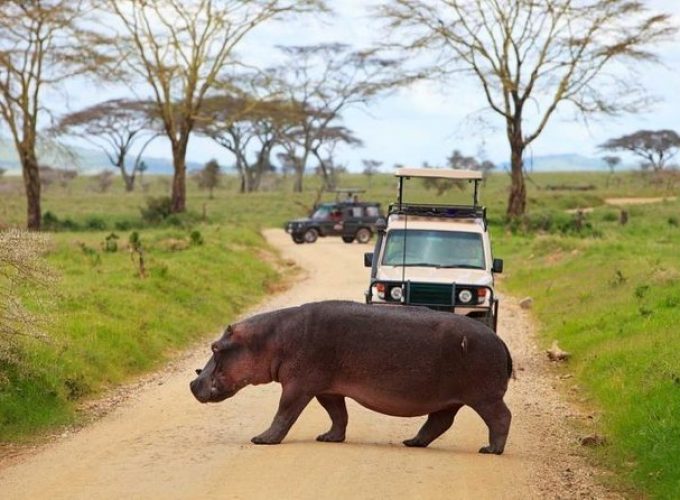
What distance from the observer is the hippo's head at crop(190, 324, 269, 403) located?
10.0m

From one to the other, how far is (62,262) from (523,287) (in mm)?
10147

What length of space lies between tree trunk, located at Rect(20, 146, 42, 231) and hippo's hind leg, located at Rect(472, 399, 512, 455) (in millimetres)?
35302

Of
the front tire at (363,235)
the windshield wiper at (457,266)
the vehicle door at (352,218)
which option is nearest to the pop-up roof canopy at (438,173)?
the windshield wiper at (457,266)

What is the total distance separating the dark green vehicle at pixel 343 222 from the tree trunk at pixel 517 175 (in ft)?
17.9

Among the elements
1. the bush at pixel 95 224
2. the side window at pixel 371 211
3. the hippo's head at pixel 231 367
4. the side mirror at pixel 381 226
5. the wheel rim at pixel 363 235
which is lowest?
the wheel rim at pixel 363 235

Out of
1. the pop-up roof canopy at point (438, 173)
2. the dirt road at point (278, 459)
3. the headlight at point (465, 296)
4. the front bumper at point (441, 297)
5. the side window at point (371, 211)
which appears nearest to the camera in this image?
the dirt road at point (278, 459)

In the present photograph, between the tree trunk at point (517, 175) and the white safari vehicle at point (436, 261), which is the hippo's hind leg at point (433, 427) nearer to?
the white safari vehicle at point (436, 261)

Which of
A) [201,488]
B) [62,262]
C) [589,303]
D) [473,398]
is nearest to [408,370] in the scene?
[473,398]

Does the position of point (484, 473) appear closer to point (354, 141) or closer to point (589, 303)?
point (589, 303)

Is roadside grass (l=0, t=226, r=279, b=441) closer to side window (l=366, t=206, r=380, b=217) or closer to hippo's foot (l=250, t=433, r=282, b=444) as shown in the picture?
hippo's foot (l=250, t=433, r=282, b=444)

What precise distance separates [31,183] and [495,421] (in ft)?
117

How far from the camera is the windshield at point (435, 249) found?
50.7ft

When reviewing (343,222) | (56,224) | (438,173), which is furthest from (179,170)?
(438,173)

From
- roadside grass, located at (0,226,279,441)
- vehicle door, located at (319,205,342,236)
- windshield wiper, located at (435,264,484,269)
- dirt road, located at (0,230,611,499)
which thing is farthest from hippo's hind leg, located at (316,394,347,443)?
vehicle door, located at (319,205,342,236)
